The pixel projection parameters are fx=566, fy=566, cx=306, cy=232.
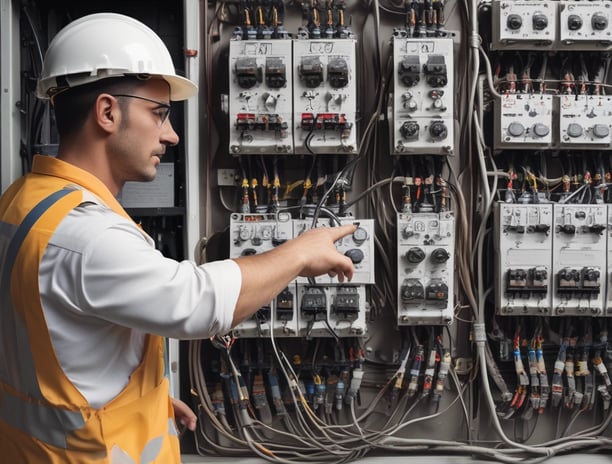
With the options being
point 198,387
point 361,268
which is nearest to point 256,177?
point 361,268

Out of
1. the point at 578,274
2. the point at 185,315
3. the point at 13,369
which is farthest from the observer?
the point at 578,274

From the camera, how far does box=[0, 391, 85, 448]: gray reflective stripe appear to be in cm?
105

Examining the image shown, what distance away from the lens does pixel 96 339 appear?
41.8 inches

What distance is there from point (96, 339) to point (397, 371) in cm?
155

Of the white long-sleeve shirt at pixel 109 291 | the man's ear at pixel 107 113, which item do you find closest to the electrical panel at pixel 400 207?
the man's ear at pixel 107 113

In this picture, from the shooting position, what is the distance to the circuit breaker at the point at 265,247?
7.27ft

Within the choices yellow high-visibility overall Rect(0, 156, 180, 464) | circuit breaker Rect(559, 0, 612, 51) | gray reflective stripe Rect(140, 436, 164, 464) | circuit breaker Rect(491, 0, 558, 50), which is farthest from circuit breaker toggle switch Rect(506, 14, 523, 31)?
gray reflective stripe Rect(140, 436, 164, 464)

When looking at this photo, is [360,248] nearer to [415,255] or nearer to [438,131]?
[415,255]

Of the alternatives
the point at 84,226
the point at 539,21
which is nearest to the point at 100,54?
the point at 84,226

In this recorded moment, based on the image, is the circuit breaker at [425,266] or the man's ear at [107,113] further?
the circuit breaker at [425,266]

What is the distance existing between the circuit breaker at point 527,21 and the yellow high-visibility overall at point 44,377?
1743mm

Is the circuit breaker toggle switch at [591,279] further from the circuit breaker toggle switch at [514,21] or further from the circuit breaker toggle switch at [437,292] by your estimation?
the circuit breaker toggle switch at [514,21]

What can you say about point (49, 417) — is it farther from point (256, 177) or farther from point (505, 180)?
point (505, 180)

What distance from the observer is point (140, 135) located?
121cm
